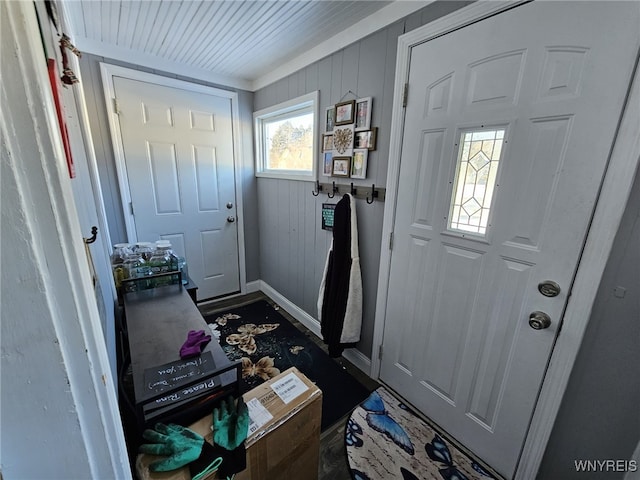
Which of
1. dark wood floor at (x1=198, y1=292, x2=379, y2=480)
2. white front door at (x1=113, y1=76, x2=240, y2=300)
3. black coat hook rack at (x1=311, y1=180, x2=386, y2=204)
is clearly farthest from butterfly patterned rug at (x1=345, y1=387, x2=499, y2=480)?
white front door at (x1=113, y1=76, x2=240, y2=300)

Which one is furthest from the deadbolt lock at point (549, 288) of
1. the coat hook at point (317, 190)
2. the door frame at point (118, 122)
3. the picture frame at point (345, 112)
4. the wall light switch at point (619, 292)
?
the door frame at point (118, 122)

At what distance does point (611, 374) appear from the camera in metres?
0.95

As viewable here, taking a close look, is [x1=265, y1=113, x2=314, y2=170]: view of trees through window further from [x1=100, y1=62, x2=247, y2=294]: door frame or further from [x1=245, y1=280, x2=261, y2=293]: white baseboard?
[x1=245, y1=280, x2=261, y2=293]: white baseboard

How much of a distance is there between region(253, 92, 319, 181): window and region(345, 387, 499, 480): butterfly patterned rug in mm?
1720

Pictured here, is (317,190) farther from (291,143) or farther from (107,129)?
(107,129)

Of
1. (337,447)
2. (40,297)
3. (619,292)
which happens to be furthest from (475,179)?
(337,447)

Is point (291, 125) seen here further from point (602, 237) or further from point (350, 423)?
A: point (350, 423)

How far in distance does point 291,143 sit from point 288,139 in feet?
0.22

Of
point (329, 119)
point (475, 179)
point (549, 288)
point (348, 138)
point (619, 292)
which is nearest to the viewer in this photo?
point (619, 292)

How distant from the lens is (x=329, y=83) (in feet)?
6.05

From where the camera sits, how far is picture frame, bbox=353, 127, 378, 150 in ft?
5.22

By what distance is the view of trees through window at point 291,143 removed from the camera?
2.22 meters

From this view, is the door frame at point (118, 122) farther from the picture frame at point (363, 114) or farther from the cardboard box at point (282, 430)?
the cardboard box at point (282, 430)

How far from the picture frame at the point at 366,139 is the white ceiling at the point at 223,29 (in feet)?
1.83
